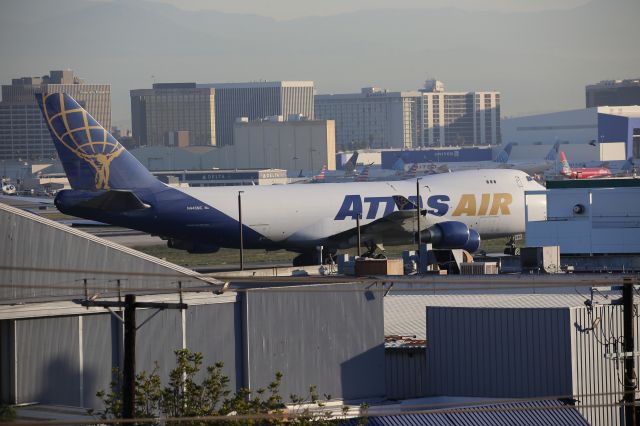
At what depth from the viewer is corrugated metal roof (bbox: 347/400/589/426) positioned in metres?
28.7

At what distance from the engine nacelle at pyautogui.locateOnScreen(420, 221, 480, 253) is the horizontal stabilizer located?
44.5 feet

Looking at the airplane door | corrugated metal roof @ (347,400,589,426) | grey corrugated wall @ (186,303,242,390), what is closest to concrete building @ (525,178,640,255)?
the airplane door

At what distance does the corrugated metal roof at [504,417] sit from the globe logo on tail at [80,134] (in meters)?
34.4

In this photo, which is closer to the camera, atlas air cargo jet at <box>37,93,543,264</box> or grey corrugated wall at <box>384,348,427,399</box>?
grey corrugated wall at <box>384,348,427,399</box>

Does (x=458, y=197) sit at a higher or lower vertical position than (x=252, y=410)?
higher

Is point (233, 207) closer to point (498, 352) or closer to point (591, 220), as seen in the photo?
point (591, 220)

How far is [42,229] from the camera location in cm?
3003

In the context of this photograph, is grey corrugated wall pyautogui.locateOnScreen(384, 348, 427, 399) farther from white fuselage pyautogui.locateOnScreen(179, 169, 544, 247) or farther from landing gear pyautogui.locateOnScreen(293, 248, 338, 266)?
landing gear pyautogui.locateOnScreen(293, 248, 338, 266)

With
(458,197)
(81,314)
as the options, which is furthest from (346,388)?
(458,197)

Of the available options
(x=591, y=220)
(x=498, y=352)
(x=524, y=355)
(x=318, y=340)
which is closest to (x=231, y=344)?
(x=318, y=340)

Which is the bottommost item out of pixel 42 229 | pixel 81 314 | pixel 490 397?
pixel 490 397

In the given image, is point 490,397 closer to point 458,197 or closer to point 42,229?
point 42,229

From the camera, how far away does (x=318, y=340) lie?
32.2m

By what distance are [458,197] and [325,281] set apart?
107ft
